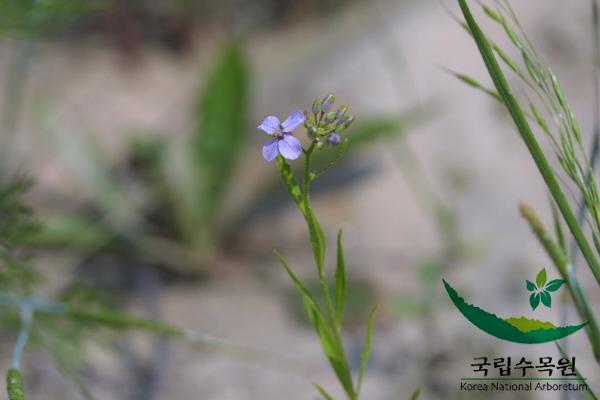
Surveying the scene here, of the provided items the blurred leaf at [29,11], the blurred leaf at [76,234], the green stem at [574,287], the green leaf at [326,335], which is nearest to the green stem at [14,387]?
the green leaf at [326,335]

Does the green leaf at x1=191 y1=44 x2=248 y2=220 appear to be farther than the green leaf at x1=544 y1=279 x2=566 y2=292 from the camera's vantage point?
Yes

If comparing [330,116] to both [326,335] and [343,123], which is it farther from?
[326,335]

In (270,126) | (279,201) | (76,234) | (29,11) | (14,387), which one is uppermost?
(279,201)

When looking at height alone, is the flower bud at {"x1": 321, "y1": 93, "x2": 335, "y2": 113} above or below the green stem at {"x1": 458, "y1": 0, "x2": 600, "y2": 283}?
above

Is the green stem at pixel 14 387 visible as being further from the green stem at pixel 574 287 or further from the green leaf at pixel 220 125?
the green leaf at pixel 220 125

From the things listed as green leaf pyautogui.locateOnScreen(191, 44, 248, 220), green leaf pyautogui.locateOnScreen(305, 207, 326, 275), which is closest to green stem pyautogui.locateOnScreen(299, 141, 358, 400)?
green leaf pyautogui.locateOnScreen(305, 207, 326, 275)

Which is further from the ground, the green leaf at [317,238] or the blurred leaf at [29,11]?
the blurred leaf at [29,11]

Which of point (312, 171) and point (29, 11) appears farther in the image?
point (29, 11)

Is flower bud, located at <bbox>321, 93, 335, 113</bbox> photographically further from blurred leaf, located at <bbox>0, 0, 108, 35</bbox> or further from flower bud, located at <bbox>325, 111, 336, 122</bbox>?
blurred leaf, located at <bbox>0, 0, 108, 35</bbox>

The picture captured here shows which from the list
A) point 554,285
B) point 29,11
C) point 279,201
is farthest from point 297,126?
point 279,201
